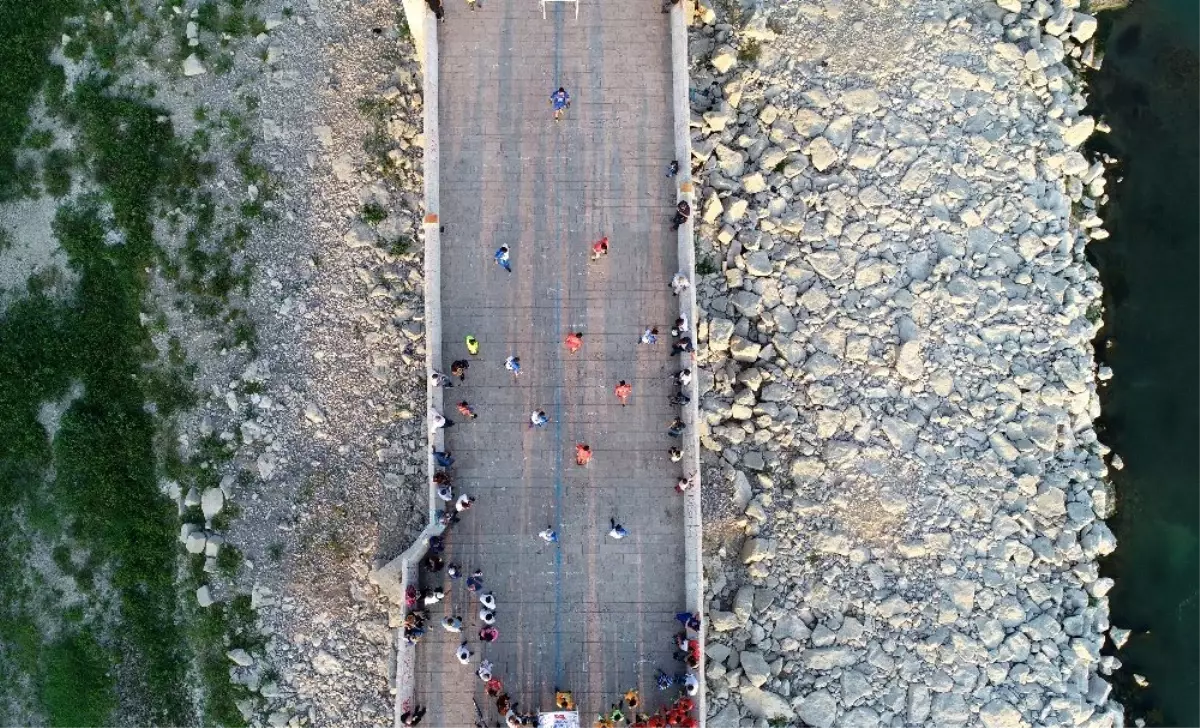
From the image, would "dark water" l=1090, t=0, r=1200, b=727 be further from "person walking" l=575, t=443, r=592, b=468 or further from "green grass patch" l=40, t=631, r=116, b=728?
"green grass patch" l=40, t=631, r=116, b=728

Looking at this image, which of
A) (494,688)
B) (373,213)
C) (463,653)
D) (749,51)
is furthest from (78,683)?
(749,51)

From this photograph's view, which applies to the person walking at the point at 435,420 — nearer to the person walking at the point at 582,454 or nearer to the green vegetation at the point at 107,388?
the person walking at the point at 582,454

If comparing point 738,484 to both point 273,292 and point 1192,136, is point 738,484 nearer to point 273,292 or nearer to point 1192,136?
point 273,292

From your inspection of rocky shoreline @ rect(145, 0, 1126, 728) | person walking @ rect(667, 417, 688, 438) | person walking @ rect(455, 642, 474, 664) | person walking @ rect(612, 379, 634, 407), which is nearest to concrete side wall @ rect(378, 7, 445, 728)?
person walking @ rect(455, 642, 474, 664)

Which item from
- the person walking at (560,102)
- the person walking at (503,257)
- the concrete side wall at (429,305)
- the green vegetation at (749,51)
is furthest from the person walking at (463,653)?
the green vegetation at (749,51)

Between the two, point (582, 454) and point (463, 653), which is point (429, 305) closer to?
point (582, 454)
